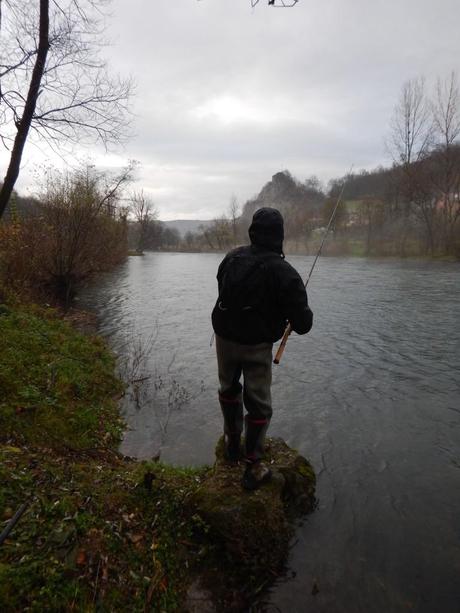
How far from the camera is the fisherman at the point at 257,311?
341 cm

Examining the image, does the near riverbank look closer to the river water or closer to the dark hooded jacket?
the river water

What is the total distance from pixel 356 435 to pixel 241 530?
3.34 meters

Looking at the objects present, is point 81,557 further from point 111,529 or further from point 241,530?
point 241,530

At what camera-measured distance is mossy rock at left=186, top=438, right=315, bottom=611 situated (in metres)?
3.42

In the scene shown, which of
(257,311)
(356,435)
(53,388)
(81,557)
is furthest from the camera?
(53,388)

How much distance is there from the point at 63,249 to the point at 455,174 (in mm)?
40181

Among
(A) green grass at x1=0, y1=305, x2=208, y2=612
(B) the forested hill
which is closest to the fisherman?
(A) green grass at x1=0, y1=305, x2=208, y2=612

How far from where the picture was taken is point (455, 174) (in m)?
40.2

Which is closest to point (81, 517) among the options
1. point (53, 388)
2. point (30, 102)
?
point (53, 388)

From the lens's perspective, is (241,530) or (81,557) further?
(241,530)

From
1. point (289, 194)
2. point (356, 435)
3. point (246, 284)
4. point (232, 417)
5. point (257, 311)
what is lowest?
point (356, 435)

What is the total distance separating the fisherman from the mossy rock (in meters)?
0.20

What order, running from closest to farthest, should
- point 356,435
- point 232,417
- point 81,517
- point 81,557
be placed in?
point 81,557, point 81,517, point 232,417, point 356,435

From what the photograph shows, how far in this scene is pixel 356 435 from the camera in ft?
20.6
